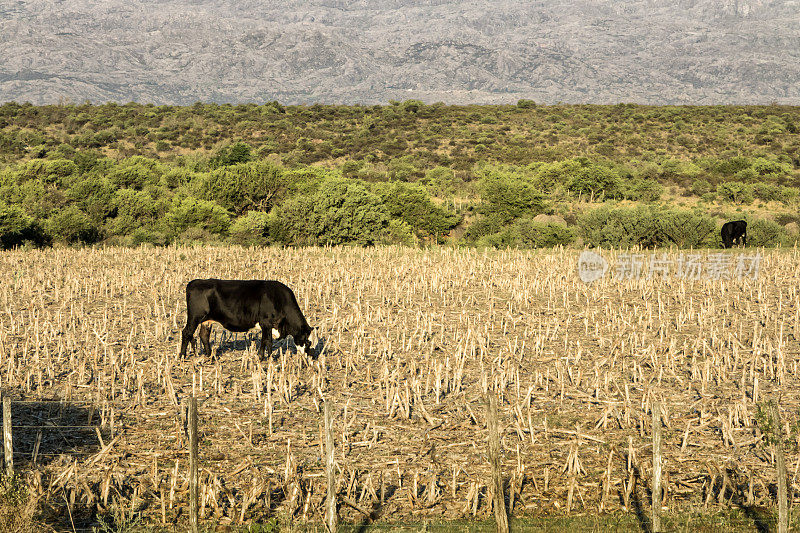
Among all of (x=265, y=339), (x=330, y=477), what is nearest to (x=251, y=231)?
(x=265, y=339)

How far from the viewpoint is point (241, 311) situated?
14.8m

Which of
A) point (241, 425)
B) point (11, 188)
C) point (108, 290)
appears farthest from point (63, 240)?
point (241, 425)

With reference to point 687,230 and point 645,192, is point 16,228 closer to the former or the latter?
point 687,230

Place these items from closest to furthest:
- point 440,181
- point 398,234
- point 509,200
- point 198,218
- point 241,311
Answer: point 241,311 → point 398,234 → point 198,218 → point 509,200 → point 440,181

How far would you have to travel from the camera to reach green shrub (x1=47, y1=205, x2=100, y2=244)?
122 ft

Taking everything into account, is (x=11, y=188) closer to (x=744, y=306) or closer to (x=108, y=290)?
(x=108, y=290)

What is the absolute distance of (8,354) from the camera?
49.0 ft

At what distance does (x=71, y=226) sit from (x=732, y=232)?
31.1 meters

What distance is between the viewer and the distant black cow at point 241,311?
48.3 ft

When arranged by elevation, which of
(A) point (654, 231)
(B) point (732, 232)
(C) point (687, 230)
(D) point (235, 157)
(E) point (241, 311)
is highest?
(D) point (235, 157)

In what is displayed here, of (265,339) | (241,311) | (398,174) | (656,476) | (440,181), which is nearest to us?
(656,476)

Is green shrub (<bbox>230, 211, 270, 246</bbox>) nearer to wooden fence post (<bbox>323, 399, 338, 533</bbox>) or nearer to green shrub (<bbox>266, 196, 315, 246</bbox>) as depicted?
green shrub (<bbox>266, 196, 315, 246</bbox>)

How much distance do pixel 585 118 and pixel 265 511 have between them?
95.4m

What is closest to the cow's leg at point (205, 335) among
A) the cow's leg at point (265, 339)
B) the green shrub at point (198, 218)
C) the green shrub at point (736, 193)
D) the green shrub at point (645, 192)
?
the cow's leg at point (265, 339)
